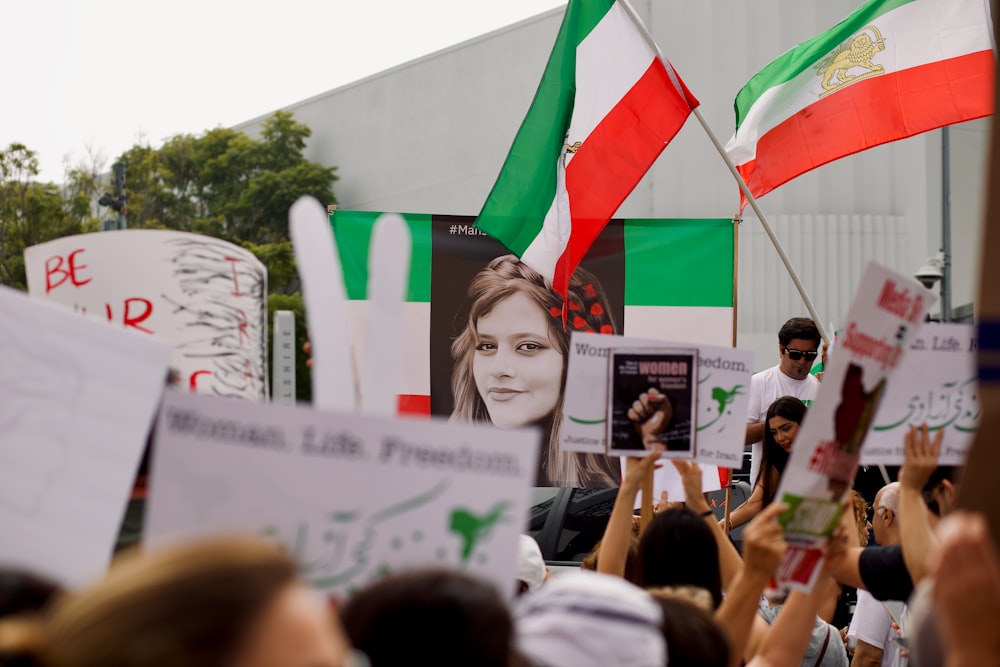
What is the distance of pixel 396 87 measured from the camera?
39.8 metres

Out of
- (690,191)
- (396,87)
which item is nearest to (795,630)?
(690,191)

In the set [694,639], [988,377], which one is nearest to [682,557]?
[694,639]

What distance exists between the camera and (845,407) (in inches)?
112

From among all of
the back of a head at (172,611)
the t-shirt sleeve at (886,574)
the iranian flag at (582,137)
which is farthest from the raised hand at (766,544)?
the iranian flag at (582,137)

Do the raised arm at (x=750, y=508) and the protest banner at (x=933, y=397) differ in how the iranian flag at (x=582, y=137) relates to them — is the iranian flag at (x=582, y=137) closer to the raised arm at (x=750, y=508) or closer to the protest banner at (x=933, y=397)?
the raised arm at (x=750, y=508)

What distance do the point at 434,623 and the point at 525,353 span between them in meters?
5.32

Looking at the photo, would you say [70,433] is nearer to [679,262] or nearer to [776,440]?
[776,440]

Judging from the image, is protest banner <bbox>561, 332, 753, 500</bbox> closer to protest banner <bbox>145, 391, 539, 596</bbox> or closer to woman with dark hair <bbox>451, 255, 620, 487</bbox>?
protest banner <bbox>145, 391, 539, 596</bbox>

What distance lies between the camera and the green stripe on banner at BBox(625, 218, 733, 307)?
24.1 ft

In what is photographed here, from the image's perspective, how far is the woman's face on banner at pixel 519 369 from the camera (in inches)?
277

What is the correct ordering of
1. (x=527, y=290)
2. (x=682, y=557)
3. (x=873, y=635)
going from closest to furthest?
(x=682, y=557) → (x=873, y=635) → (x=527, y=290)

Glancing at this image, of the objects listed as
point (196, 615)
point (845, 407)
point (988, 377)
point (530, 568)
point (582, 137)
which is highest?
point (582, 137)

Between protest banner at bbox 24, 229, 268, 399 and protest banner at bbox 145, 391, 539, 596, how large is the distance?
1.46 meters

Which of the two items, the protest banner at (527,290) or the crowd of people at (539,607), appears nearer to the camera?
the crowd of people at (539,607)
